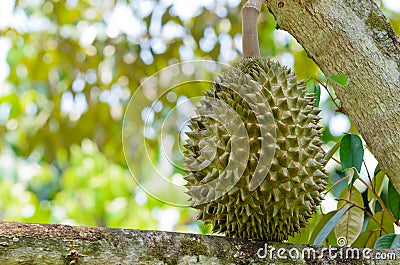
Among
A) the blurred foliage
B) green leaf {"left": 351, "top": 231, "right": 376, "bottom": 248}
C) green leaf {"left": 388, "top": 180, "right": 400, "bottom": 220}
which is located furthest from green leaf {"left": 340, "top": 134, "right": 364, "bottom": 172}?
the blurred foliage

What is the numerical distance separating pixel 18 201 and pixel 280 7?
3.01 m

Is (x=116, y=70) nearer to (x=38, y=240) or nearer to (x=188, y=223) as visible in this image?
(x=188, y=223)

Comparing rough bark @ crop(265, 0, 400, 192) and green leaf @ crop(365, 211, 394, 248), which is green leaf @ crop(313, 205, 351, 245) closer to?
green leaf @ crop(365, 211, 394, 248)

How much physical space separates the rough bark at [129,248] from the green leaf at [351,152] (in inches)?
11.7

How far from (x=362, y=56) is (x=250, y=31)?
201 mm

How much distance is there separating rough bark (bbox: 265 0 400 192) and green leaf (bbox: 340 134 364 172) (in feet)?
0.41


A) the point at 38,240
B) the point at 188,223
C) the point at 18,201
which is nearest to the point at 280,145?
the point at 38,240

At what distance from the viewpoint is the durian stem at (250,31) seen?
3.30ft

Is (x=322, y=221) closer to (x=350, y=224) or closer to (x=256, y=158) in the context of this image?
(x=350, y=224)

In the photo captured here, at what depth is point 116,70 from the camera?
7.79 ft

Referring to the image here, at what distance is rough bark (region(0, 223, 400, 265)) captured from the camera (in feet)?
2.08

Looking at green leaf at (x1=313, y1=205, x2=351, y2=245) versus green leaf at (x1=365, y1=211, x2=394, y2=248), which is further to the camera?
green leaf at (x1=365, y1=211, x2=394, y2=248)

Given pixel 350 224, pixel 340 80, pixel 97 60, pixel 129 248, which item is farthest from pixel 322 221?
pixel 97 60

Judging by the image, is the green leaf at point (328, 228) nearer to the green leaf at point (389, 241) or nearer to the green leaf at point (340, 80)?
the green leaf at point (389, 241)
